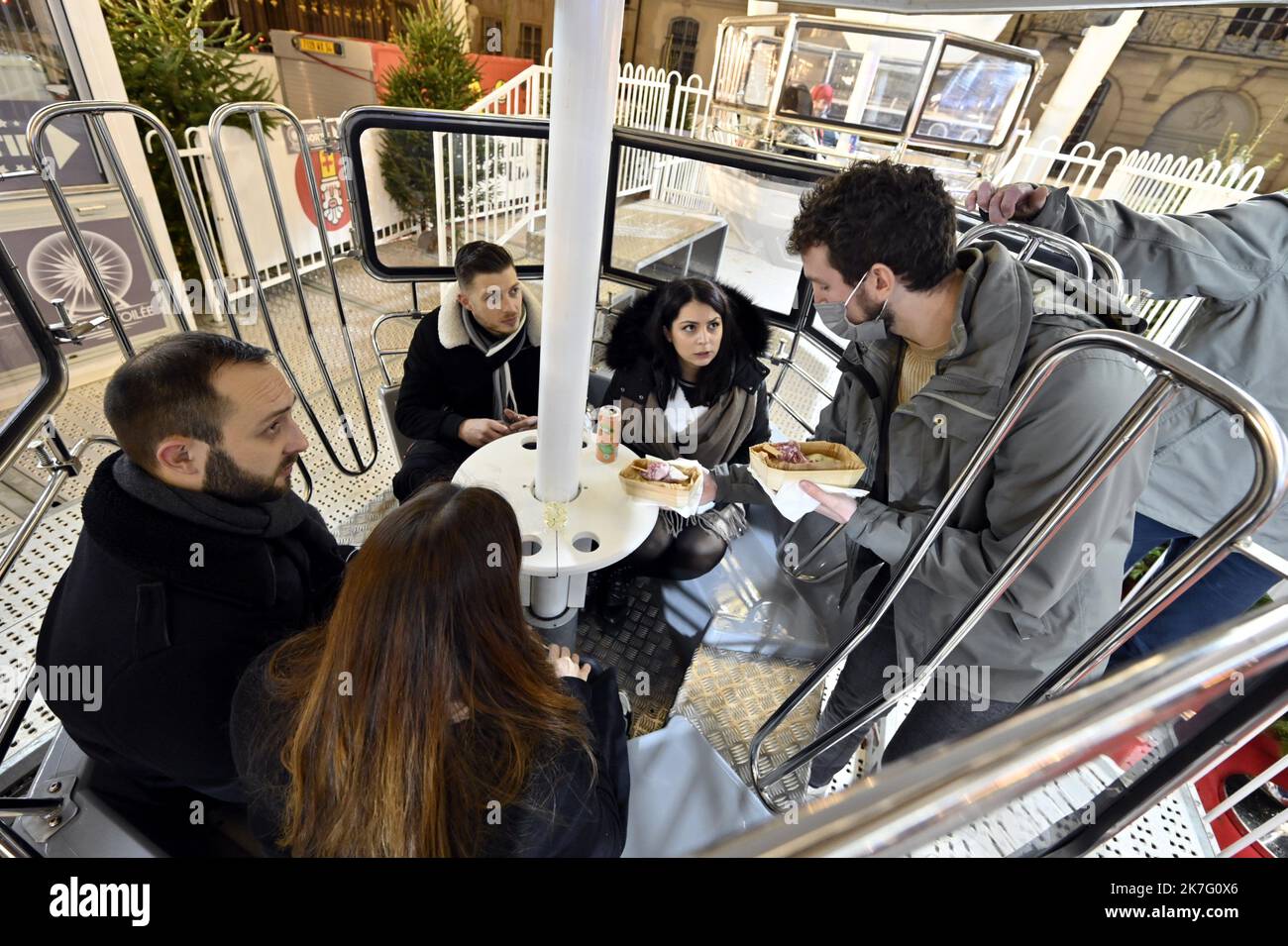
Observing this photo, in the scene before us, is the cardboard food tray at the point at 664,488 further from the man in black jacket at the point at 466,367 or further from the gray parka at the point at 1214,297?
the gray parka at the point at 1214,297

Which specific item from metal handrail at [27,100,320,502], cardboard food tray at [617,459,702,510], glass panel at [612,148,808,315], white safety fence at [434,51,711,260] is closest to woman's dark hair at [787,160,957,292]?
cardboard food tray at [617,459,702,510]

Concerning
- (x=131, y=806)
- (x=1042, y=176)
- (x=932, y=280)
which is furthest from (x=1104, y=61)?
(x=131, y=806)

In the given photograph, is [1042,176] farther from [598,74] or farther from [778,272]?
[598,74]

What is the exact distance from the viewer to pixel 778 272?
11.9 feet

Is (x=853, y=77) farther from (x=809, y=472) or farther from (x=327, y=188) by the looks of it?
(x=809, y=472)

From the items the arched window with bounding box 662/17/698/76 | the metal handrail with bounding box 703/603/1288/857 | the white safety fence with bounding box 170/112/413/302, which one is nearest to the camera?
the metal handrail with bounding box 703/603/1288/857

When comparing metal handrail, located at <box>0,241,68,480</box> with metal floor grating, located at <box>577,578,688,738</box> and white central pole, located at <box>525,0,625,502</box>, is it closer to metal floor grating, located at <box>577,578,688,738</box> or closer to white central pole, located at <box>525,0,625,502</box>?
white central pole, located at <box>525,0,625,502</box>

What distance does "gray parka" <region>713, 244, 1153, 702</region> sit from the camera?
116cm

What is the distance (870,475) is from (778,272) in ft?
7.55

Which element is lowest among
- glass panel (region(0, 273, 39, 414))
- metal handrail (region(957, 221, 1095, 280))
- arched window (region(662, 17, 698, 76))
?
glass panel (region(0, 273, 39, 414))

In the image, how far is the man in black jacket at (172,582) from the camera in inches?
41.9

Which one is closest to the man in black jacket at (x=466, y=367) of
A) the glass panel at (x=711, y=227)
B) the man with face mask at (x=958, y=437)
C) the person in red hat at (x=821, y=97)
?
the glass panel at (x=711, y=227)

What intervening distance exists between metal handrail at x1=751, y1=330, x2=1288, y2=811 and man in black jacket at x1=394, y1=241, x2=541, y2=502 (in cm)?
174
